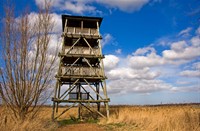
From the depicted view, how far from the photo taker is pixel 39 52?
34.2 ft

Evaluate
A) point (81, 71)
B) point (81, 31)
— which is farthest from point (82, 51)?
point (81, 31)

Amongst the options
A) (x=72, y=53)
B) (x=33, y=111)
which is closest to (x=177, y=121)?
(x=33, y=111)

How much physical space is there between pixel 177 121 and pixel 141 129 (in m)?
1.85

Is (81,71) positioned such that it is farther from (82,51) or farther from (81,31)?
(81,31)

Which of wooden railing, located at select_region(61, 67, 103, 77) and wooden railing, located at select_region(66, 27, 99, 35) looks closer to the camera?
wooden railing, located at select_region(61, 67, 103, 77)

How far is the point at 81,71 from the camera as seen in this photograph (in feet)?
57.4

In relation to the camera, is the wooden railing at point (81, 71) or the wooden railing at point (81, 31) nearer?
the wooden railing at point (81, 71)

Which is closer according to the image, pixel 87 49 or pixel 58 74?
pixel 58 74

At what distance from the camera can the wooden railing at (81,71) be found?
17298 mm

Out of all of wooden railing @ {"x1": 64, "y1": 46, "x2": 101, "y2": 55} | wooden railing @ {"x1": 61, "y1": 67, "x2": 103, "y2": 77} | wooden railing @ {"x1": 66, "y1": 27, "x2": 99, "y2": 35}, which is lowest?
wooden railing @ {"x1": 61, "y1": 67, "x2": 103, "y2": 77}

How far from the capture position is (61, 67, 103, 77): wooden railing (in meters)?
17.3

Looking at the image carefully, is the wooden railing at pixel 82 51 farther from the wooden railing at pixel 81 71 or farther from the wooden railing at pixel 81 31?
the wooden railing at pixel 81 31

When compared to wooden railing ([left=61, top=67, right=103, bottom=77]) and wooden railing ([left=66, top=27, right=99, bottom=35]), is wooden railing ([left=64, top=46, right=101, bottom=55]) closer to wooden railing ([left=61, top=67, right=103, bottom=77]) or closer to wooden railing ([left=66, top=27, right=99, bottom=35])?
wooden railing ([left=61, top=67, right=103, bottom=77])

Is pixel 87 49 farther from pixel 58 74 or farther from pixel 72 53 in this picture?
pixel 58 74
